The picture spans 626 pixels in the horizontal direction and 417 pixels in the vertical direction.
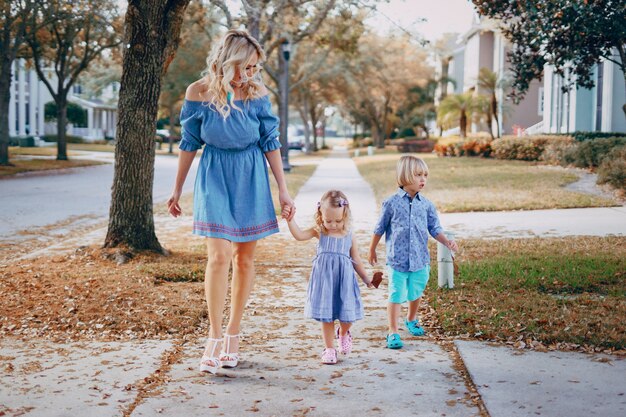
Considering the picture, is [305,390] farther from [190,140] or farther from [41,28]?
[41,28]

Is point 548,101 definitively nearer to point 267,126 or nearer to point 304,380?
point 267,126

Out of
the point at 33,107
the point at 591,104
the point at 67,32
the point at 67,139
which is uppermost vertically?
the point at 67,32

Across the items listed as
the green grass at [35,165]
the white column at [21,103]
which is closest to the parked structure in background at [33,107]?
the white column at [21,103]

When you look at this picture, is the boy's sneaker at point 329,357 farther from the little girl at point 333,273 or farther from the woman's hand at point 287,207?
the woman's hand at point 287,207

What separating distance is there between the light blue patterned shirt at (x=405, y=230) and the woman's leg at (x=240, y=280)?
1.04 metres

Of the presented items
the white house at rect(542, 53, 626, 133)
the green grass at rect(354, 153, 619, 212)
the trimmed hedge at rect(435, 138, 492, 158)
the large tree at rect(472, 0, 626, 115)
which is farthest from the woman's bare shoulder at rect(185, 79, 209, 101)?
the trimmed hedge at rect(435, 138, 492, 158)

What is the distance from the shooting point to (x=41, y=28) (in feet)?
98.2

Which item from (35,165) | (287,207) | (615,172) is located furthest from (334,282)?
(35,165)

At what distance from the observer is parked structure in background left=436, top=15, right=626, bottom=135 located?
24.1 metres

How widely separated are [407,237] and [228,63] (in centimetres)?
175

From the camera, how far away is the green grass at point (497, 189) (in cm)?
1464

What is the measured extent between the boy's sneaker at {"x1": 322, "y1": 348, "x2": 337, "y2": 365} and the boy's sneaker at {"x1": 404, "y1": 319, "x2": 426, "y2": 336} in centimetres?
92

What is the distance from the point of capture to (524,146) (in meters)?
28.2

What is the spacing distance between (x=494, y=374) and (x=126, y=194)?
4996mm
